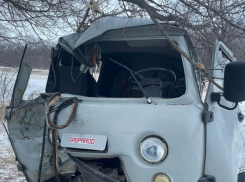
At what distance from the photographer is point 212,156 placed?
2.43 meters

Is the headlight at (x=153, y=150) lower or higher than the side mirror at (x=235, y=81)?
lower

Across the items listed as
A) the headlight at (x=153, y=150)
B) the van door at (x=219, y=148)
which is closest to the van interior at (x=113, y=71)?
the van door at (x=219, y=148)

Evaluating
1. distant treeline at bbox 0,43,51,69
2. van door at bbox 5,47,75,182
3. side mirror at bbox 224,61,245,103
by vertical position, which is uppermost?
distant treeline at bbox 0,43,51,69

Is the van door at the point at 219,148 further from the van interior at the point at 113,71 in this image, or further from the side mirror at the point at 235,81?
the van interior at the point at 113,71

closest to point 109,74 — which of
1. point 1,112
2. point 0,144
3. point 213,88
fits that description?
point 213,88

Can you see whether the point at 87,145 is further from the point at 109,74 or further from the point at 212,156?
the point at 109,74

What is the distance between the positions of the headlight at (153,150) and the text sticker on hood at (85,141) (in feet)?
1.09

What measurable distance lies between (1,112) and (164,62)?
8.35 m

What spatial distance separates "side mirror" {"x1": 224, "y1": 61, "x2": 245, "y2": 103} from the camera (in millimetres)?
2221

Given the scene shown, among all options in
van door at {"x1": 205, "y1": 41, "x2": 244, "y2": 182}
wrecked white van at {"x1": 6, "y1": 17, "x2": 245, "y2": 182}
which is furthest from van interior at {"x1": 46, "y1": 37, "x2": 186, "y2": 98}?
van door at {"x1": 205, "y1": 41, "x2": 244, "y2": 182}

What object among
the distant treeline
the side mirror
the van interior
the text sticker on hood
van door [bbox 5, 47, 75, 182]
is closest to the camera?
the side mirror

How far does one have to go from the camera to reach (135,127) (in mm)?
2355

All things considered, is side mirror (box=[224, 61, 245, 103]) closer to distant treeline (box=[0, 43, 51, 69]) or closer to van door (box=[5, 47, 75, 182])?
van door (box=[5, 47, 75, 182])

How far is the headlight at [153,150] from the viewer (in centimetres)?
229
